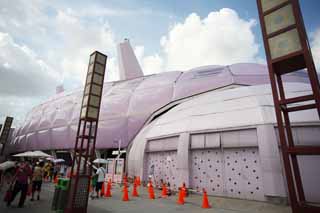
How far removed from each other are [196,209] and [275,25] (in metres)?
7.84

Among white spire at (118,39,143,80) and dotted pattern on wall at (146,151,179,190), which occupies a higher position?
white spire at (118,39,143,80)

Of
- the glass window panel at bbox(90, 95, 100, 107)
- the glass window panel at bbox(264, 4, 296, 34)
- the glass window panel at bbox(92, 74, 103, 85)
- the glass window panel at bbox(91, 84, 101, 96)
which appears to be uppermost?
the glass window panel at bbox(264, 4, 296, 34)

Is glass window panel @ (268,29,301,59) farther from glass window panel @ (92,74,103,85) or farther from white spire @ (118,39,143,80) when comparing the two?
white spire @ (118,39,143,80)

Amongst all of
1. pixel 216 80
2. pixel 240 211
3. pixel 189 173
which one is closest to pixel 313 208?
pixel 240 211

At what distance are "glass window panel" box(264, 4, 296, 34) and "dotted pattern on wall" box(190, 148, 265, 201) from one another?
7045mm

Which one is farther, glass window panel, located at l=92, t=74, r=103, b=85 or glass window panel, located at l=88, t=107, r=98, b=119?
glass window panel, located at l=92, t=74, r=103, b=85

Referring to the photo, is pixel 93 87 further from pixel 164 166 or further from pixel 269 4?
pixel 164 166

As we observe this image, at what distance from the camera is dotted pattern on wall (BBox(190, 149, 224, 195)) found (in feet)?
36.7

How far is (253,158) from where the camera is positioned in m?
10.4

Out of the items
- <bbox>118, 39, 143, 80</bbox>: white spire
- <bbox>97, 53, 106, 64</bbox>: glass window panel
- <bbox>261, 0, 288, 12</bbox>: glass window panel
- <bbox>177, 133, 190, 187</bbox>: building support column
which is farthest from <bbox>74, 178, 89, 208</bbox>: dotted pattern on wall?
<bbox>118, 39, 143, 80</bbox>: white spire

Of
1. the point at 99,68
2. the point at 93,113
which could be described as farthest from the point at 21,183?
the point at 99,68

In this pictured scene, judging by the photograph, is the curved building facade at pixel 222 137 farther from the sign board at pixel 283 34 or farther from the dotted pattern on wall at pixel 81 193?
the dotted pattern on wall at pixel 81 193

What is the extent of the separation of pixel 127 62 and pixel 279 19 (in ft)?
122

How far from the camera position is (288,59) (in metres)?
5.31
